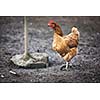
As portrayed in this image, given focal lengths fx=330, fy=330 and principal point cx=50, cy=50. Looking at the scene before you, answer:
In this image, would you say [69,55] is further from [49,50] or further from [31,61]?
[31,61]

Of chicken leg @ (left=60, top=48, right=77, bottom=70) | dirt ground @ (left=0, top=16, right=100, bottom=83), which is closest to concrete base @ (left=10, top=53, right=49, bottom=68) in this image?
dirt ground @ (left=0, top=16, right=100, bottom=83)

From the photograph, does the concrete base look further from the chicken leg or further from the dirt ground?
the chicken leg

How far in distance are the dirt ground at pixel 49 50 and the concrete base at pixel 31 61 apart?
26 mm

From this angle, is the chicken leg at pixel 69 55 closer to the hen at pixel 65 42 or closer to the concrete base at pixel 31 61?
the hen at pixel 65 42

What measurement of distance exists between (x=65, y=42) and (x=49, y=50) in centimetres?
13

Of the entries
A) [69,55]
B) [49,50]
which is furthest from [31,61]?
[69,55]

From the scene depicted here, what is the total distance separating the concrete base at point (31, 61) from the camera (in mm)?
2330

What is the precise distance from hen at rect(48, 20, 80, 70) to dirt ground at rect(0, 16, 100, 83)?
0.03 m

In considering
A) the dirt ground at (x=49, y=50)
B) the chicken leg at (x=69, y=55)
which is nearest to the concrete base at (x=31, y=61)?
the dirt ground at (x=49, y=50)

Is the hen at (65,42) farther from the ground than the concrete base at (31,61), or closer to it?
farther from the ground

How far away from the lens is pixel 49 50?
2342 millimetres
